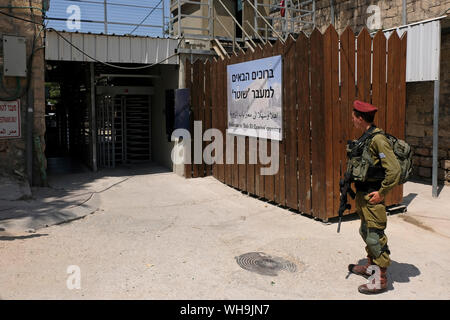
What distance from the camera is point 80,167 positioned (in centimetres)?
1364

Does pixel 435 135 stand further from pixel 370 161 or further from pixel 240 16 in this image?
pixel 240 16

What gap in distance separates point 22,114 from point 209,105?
4.25m

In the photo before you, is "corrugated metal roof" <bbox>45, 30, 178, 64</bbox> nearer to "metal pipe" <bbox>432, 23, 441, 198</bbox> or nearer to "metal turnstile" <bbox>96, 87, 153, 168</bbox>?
"metal turnstile" <bbox>96, 87, 153, 168</bbox>

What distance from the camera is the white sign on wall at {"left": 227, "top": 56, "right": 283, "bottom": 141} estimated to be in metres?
7.95

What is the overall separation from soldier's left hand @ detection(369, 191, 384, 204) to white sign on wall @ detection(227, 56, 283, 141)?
140 inches

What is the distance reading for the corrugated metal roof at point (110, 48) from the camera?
1020 cm

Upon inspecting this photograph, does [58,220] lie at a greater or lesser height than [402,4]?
lesser

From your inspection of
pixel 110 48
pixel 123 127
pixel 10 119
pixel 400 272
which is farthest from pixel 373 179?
pixel 123 127

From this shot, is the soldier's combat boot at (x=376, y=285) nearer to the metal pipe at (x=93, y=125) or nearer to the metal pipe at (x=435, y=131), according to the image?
the metal pipe at (x=435, y=131)

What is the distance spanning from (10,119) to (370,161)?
25.2 ft

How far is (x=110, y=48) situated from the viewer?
10789mm

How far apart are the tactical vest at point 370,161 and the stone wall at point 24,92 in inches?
290
